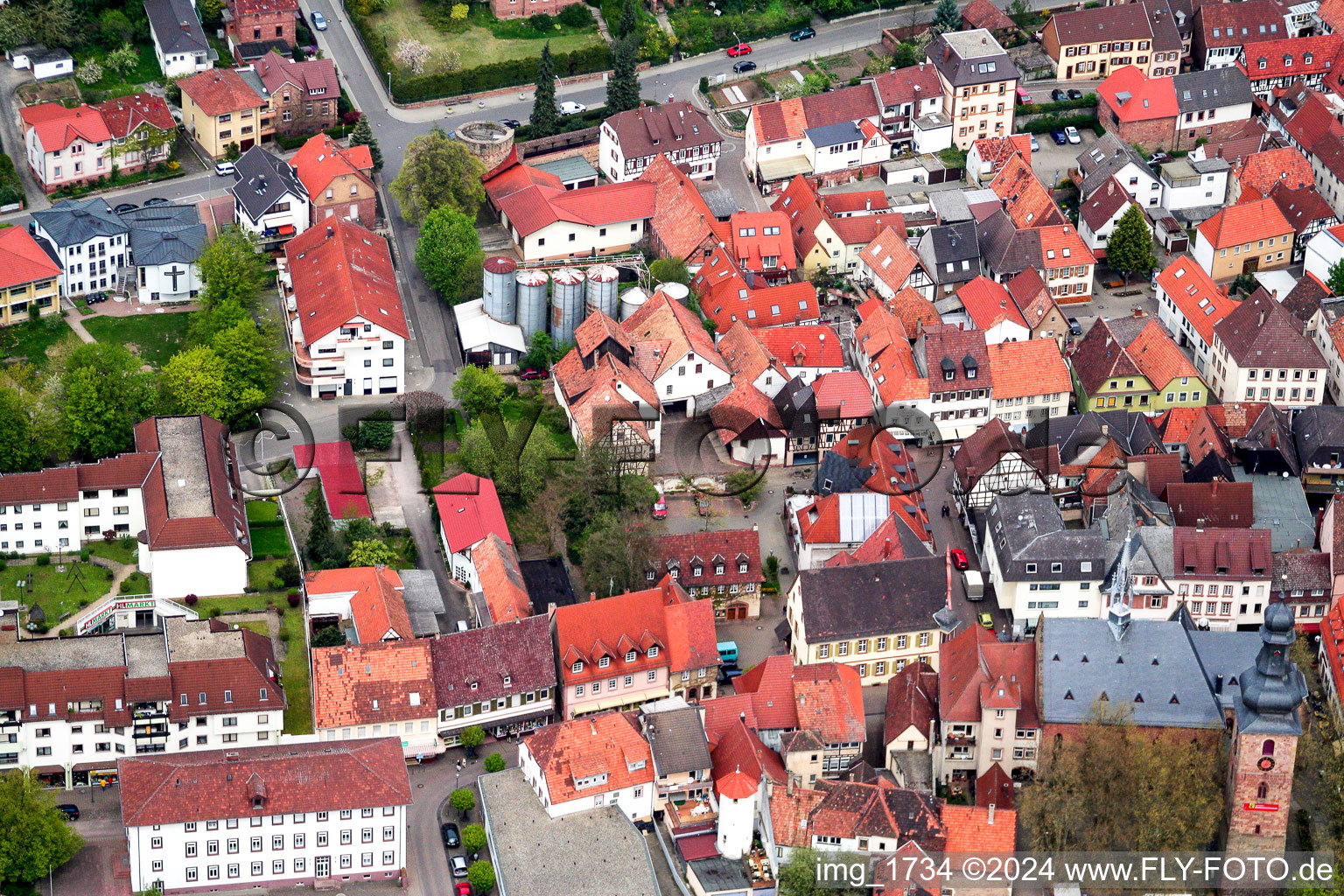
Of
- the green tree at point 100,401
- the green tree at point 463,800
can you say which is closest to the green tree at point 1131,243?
the green tree at point 100,401

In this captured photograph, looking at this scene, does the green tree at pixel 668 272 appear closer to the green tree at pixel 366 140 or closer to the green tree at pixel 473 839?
the green tree at pixel 366 140

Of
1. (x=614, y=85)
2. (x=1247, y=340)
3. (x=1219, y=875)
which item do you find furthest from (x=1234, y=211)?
(x=1219, y=875)

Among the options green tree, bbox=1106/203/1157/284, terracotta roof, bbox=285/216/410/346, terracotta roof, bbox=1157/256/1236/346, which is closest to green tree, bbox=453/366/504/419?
terracotta roof, bbox=285/216/410/346

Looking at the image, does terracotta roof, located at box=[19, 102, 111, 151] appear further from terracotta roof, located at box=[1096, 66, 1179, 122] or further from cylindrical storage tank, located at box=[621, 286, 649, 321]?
terracotta roof, located at box=[1096, 66, 1179, 122]

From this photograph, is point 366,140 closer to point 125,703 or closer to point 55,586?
point 55,586

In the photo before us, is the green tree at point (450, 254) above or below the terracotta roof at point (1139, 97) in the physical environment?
above

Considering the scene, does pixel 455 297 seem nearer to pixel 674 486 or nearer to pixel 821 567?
pixel 674 486
